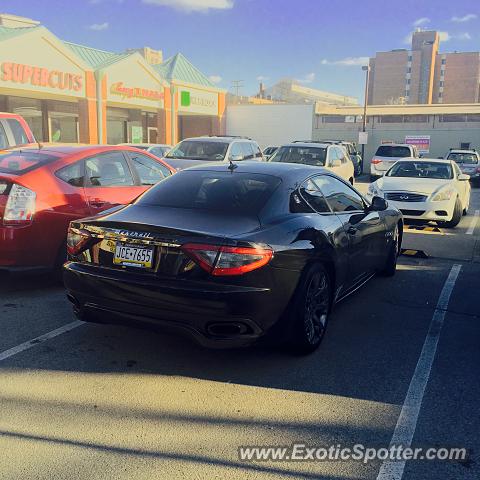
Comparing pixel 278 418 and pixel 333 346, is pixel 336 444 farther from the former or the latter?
pixel 333 346

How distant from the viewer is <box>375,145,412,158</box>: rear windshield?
23.1 metres

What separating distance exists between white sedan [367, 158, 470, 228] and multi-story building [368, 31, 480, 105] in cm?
13034

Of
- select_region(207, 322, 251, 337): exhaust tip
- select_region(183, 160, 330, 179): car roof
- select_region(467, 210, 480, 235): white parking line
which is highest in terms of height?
select_region(183, 160, 330, 179): car roof

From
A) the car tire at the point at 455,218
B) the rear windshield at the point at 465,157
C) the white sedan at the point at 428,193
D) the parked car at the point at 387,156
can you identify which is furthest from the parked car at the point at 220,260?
the rear windshield at the point at 465,157

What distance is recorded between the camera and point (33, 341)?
4316 mm

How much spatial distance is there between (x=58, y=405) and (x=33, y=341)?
3.80 ft

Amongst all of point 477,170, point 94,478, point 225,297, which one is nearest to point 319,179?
point 225,297

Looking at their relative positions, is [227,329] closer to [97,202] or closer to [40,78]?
[97,202]

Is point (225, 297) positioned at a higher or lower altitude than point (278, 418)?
higher

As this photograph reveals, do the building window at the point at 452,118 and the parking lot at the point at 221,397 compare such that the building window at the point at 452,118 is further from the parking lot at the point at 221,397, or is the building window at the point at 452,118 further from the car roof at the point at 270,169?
the car roof at the point at 270,169

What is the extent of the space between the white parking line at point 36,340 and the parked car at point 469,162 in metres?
20.4

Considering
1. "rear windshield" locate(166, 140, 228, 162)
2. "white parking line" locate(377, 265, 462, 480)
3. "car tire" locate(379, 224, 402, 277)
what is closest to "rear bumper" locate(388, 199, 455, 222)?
"car tire" locate(379, 224, 402, 277)

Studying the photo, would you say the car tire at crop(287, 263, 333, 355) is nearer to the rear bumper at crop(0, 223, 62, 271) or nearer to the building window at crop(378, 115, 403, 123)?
the rear bumper at crop(0, 223, 62, 271)

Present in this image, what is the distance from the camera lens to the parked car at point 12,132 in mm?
8820
